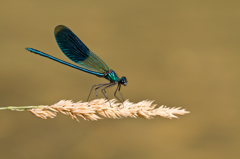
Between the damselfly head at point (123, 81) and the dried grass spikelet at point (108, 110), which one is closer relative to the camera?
the dried grass spikelet at point (108, 110)

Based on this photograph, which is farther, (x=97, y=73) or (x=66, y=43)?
(x=66, y=43)

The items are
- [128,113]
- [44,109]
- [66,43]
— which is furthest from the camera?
[66,43]

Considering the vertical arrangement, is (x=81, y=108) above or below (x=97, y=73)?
below

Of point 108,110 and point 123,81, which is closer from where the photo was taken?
point 108,110

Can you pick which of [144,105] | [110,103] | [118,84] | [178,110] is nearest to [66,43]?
[118,84]

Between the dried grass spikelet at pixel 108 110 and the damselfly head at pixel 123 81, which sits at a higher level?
the damselfly head at pixel 123 81

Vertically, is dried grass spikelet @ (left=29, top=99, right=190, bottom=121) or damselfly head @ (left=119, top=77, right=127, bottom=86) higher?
damselfly head @ (left=119, top=77, right=127, bottom=86)

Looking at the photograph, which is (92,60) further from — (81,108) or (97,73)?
(81,108)

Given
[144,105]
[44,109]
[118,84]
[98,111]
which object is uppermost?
[118,84]

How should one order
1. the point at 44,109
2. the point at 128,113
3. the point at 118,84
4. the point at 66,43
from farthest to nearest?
the point at 66,43 < the point at 118,84 < the point at 128,113 < the point at 44,109

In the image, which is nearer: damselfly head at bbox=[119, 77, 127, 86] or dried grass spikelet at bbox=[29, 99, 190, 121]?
dried grass spikelet at bbox=[29, 99, 190, 121]

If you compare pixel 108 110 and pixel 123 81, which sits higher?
pixel 123 81
